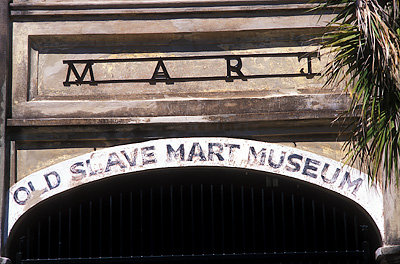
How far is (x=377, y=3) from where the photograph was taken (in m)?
8.84

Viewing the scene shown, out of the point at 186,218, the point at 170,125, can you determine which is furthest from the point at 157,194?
the point at 170,125

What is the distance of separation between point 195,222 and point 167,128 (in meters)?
1.79

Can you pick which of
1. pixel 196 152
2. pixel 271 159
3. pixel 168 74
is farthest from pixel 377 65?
pixel 168 74

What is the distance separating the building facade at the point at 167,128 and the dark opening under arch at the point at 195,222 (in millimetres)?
29

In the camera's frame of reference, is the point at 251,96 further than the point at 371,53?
Yes

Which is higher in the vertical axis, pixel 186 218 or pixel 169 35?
pixel 169 35

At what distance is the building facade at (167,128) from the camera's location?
10.6 meters

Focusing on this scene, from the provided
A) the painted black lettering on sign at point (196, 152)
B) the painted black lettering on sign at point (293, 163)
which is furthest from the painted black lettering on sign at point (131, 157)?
the painted black lettering on sign at point (293, 163)

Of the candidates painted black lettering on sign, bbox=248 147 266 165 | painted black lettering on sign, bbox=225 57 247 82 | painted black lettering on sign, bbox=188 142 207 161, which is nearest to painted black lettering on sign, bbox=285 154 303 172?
painted black lettering on sign, bbox=248 147 266 165

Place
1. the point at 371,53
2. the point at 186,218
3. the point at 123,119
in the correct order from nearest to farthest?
the point at 371,53, the point at 123,119, the point at 186,218

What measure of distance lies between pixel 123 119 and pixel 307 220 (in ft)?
10.7

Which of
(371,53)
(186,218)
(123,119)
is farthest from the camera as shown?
(186,218)

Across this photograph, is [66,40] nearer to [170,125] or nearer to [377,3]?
[170,125]

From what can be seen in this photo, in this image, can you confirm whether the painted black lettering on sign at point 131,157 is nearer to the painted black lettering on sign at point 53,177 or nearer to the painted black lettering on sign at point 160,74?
the painted black lettering on sign at point 53,177
